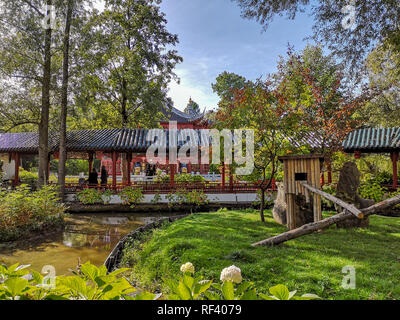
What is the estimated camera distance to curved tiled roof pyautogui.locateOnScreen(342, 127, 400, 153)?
1159 centimetres

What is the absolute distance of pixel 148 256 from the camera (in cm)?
486

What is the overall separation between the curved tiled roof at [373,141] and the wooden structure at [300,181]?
7437 mm

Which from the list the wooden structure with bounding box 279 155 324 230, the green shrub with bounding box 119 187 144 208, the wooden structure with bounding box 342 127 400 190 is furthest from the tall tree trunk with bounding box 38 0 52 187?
the wooden structure with bounding box 342 127 400 190

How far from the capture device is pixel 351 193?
21.5 ft

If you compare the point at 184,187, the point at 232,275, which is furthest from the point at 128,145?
the point at 232,275

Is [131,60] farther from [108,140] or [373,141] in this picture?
[373,141]

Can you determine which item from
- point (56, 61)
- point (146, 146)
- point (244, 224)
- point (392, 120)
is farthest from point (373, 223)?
→ point (56, 61)

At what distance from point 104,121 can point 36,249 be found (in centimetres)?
1260

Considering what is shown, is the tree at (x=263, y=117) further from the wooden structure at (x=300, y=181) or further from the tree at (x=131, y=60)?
the tree at (x=131, y=60)

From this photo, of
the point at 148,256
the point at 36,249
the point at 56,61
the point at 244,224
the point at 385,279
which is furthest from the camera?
the point at 56,61

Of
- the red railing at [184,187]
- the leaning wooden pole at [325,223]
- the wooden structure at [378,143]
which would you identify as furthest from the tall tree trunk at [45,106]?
the wooden structure at [378,143]

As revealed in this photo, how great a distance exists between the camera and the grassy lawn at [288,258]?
318cm
